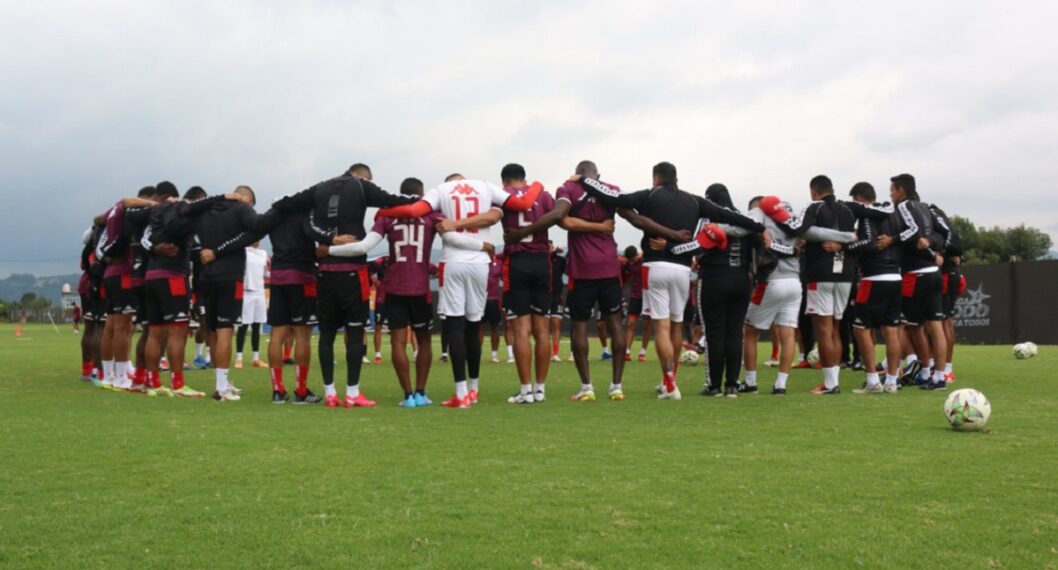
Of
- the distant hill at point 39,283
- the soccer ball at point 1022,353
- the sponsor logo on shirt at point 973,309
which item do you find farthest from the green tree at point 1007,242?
the distant hill at point 39,283

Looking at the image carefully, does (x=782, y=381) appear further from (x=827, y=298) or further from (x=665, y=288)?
(x=665, y=288)

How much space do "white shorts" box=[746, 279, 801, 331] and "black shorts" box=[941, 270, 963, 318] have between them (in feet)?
9.21

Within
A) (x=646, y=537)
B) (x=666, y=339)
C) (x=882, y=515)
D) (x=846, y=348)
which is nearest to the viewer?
(x=646, y=537)

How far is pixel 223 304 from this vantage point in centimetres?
930

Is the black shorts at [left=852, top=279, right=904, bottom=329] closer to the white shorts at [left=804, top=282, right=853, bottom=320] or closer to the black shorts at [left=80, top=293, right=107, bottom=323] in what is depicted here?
the white shorts at [left=804, top=282, right=853, bottom=320]

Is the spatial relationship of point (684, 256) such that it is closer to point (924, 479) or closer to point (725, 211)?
point (725, 211)

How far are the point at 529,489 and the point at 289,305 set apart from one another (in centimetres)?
520

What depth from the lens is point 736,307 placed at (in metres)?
9.20

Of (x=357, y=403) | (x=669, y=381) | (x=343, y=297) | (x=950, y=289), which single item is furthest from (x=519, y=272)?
(x=950, y=289)

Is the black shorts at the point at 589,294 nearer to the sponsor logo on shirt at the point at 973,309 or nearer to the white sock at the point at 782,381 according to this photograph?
the white sock at the point at 782,381

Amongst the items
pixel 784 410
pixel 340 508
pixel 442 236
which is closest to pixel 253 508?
pixel 340 508

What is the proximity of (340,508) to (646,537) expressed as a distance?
141 centimetres

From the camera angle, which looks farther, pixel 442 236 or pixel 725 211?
pixel 725 211

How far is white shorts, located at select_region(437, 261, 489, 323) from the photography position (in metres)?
8.26
